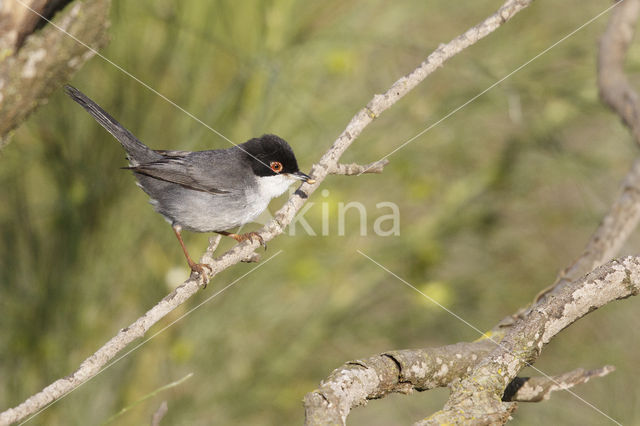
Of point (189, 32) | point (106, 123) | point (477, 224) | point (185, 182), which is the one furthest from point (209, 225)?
point (477, 224)

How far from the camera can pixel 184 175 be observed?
12.8 ft

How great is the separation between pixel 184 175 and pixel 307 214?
6.52 feet

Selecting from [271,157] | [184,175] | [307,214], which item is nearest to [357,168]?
[271,157]

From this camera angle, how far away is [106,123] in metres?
3.82

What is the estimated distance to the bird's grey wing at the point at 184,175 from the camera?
12.5ft

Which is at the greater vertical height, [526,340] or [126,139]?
[126,139]

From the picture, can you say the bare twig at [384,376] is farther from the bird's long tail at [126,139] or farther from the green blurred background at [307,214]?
the green blurred background at [307,214]

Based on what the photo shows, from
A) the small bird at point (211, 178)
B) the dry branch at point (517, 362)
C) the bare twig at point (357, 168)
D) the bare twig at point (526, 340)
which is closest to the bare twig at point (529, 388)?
the dry branch at point (517, 362)

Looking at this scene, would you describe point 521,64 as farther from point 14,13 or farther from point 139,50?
point 14,13

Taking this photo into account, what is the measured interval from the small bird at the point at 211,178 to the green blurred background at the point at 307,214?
3.98ft

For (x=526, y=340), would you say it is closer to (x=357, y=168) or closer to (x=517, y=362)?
(x=517, y=362)

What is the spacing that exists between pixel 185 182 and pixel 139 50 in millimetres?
2050

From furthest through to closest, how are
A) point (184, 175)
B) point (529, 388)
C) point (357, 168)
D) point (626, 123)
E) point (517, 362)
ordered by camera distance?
point (184, 175)
point (626, 123)
point (357, 168)
point (529, 388)
point (517, 362)

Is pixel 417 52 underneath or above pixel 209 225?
above
